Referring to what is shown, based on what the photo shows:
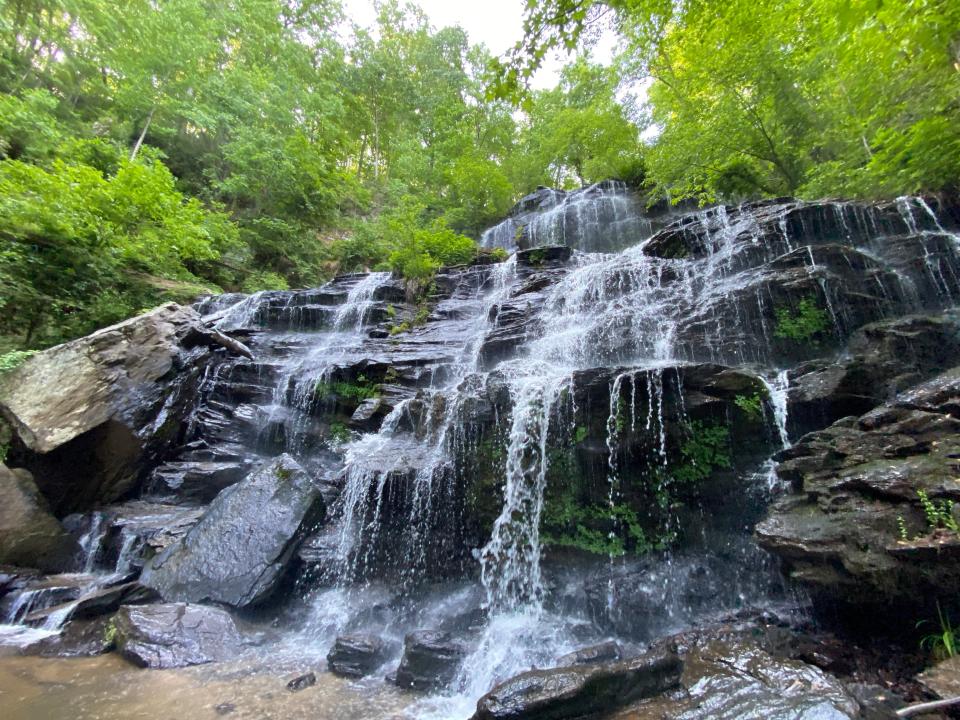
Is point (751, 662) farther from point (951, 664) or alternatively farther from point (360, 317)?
point (360, 317)

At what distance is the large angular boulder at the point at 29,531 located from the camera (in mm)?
6543

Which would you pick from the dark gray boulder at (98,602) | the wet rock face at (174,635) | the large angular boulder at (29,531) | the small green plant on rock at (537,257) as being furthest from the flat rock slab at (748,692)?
the small green plant on rock at (537,257)

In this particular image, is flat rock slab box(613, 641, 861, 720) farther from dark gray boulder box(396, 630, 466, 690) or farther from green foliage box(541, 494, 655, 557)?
green foliage box(541, 494, 655, 557)

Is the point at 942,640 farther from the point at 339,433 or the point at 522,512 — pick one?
the point at 339,433

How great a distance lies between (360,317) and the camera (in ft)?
44.1

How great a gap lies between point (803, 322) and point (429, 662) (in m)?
6.98

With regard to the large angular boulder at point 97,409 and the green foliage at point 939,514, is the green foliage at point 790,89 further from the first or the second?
the large angular boulder at point 97,409

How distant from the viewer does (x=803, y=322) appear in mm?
6941

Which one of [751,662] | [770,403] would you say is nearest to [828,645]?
[751,662]

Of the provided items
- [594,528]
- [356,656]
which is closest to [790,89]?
[594,528]

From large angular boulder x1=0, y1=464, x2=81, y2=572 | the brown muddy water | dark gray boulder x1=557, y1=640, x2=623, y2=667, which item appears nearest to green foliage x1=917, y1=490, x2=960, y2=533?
dark gray boulder x1=557, y1=640, x2=623, y2=667

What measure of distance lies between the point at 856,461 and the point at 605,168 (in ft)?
61.5

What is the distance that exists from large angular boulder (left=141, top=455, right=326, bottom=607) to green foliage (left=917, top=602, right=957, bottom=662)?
6643mm

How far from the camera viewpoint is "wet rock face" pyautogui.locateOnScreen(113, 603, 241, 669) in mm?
4625
